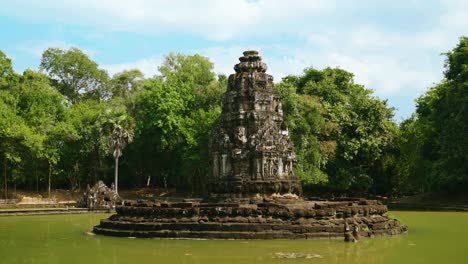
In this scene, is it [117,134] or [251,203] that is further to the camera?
[117,134]

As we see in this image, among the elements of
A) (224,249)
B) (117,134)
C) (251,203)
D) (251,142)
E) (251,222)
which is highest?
(117,134)

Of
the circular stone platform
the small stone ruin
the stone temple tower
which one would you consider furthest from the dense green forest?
the circular stone platform

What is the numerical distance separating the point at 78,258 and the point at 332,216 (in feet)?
28.3

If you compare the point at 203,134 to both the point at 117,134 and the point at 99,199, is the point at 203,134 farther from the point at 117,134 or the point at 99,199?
the point at 99,199

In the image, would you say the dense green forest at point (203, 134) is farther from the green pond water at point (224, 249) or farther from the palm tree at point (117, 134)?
the green pond water at point (224, 249)

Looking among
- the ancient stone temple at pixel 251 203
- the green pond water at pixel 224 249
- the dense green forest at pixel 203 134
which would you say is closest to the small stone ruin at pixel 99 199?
the dense green forest at pixel 203 134

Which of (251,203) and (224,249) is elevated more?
(251,203)

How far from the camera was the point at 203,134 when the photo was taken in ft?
147

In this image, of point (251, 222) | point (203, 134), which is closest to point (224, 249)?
point (251, 222)

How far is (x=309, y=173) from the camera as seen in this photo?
42.2 meters

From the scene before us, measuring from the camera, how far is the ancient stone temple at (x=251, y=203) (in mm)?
19234

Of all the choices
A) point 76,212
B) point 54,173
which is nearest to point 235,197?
point 76,212

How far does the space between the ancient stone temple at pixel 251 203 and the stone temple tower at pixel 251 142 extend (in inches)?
1.5

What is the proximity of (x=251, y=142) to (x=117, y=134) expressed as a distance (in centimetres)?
2099
